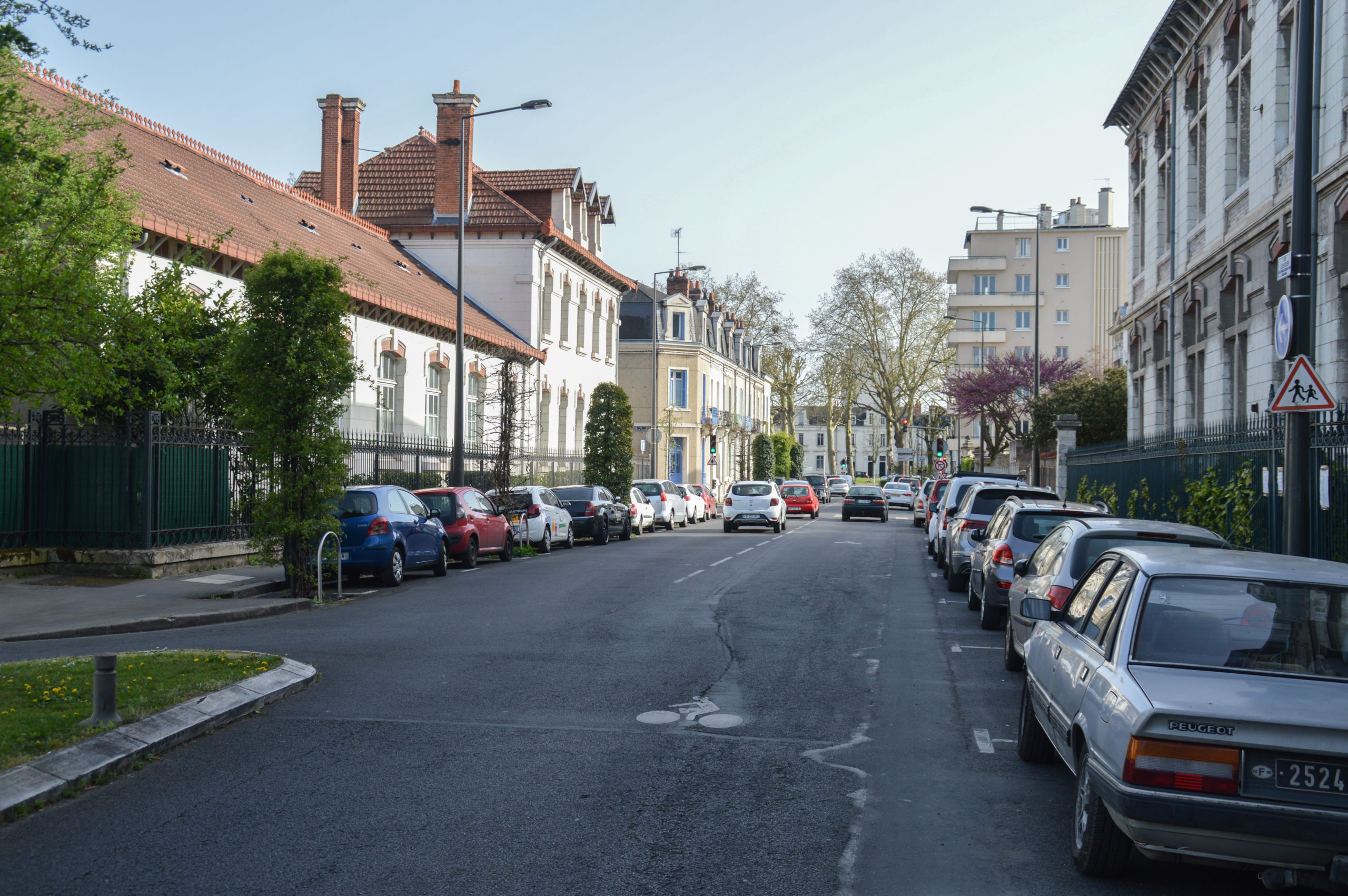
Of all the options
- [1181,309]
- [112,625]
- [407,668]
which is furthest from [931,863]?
[1181,309]

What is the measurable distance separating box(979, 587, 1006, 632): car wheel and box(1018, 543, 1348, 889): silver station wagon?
7.52 meters

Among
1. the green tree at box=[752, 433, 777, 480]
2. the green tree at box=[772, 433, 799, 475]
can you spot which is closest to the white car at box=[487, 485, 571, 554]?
the green tree at box=[752, 433, 777, 480]

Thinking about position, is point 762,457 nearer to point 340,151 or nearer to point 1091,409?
point 1091,409

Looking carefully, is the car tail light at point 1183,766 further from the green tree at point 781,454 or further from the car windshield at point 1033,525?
the green tree at point 781,454

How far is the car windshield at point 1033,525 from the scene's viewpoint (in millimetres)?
12688

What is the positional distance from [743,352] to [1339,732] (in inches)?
2978

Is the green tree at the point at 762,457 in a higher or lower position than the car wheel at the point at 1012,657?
higher

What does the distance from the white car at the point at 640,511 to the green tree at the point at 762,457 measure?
45374mm

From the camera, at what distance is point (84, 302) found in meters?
11.0

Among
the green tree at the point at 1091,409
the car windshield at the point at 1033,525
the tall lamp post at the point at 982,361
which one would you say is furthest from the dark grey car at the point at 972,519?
the green tree at the point at 1091,409

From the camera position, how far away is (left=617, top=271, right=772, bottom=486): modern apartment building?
6275cm

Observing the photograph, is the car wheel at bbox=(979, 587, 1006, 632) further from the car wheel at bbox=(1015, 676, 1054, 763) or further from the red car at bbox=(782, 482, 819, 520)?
the red car at bbox=(782, 482, 819, 520)

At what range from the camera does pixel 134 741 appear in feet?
23.6

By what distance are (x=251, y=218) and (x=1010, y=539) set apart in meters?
20.1
